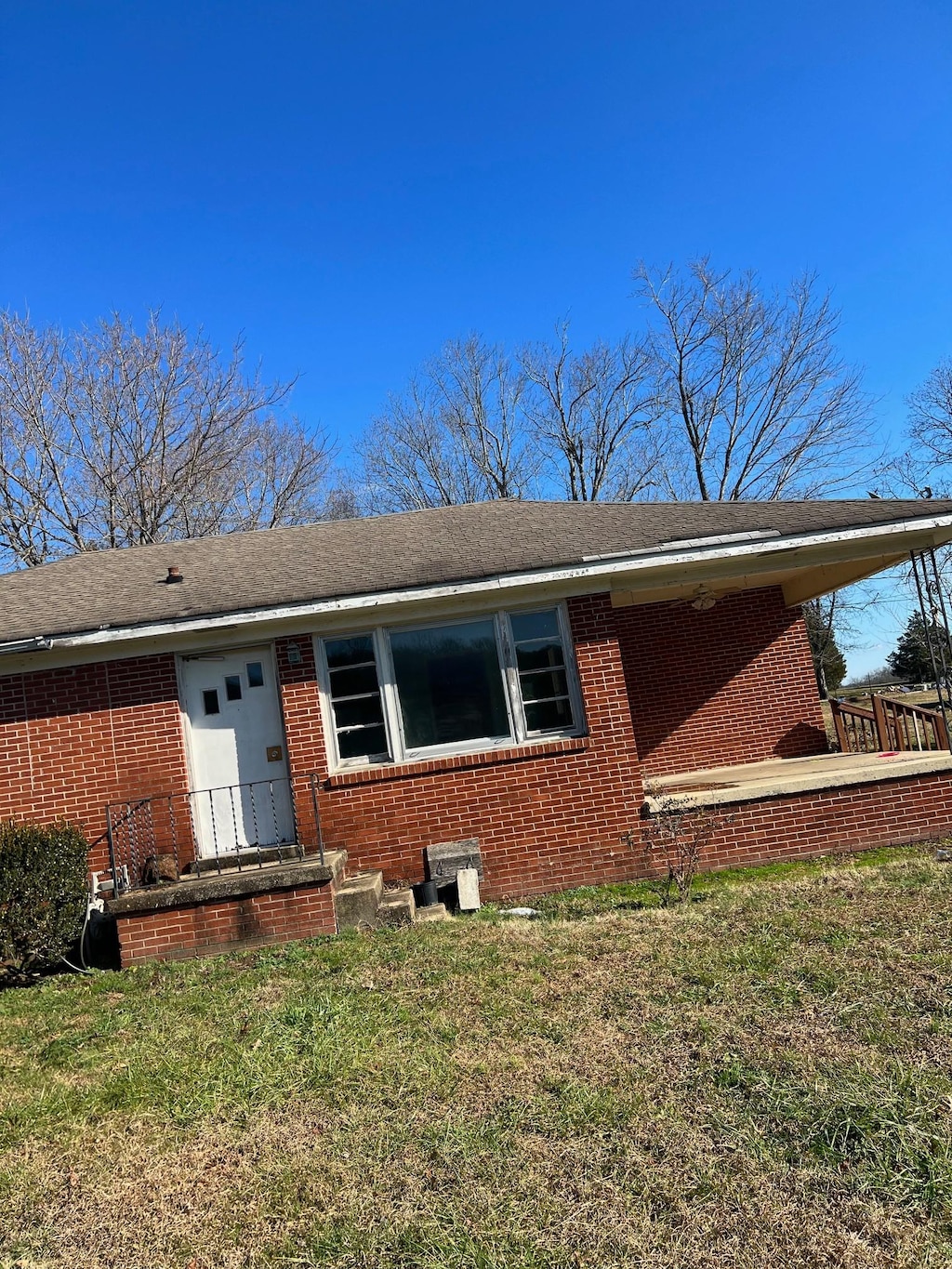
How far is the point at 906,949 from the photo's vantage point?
491cm

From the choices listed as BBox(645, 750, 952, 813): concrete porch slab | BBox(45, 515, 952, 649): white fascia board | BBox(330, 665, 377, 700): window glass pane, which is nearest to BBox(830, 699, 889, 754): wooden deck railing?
BBox(645, 750, 952, 813): concrete porch slab

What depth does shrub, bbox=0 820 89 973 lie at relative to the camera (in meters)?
6.45

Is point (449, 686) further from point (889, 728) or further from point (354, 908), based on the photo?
point (889, 728)

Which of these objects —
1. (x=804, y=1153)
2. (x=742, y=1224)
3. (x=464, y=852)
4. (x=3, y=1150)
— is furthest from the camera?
(x=464, y=852)

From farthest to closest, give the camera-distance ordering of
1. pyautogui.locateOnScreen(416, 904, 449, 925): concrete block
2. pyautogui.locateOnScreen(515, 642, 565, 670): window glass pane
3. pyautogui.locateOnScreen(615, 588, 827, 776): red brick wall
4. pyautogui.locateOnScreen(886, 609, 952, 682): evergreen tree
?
1. pyautogui.locateOnScreen(886, 609, 952, 682): evergreen tree
2. pyautogui.locateOnScreen(615, 588, 827, 776): red brick wall
3. pyautogui.locateOnScreen(515, 642, 565, 670): window glass pane
4. pyautogui.locateOnScreen(416, 904, 449, 925): concrete block

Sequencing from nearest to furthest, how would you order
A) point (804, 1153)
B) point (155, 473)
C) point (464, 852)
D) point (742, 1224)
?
point (742, 1224) < point (804, 1153) < point (464, 852) < point (155, 473)

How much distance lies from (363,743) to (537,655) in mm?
2086

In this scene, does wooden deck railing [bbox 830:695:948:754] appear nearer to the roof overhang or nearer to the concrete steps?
the roof overhang

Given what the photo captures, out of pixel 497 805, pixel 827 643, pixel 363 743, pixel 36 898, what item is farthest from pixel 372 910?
pixel 827 643

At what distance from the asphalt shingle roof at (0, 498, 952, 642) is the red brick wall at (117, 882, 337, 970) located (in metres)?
2.77

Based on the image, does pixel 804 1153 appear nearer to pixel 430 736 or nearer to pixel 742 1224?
pixel 742 1224

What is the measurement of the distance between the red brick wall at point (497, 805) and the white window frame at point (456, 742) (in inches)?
6.1

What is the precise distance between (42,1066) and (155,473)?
64.0 feet

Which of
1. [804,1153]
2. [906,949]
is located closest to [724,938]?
[906,949]
